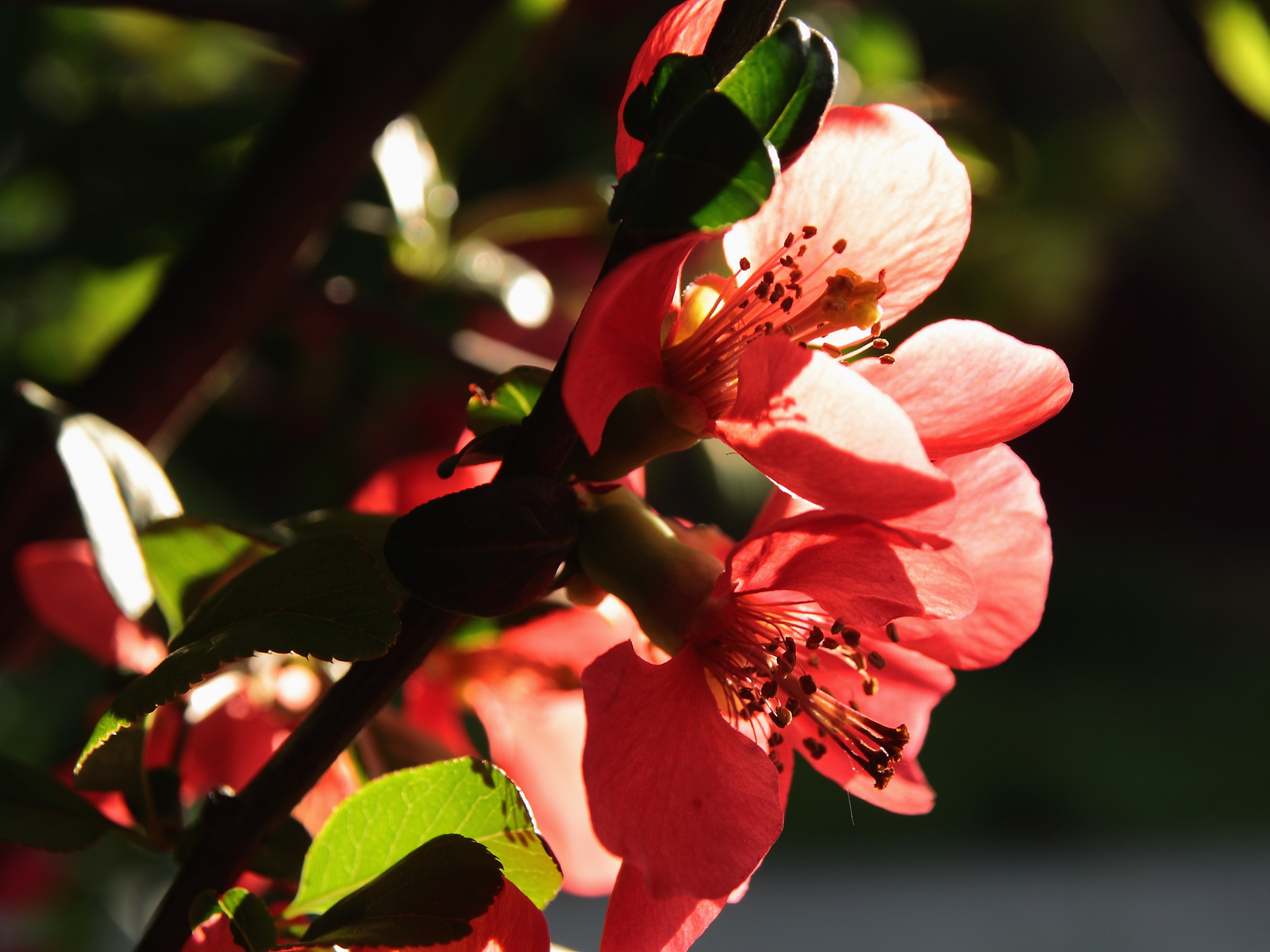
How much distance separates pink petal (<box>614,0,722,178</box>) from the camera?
0.33 meters

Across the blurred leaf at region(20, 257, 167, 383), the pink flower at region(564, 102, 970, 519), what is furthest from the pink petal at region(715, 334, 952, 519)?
the blurred leaf at region(20, 257, 167, 383)

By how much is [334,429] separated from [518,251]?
0.28 m

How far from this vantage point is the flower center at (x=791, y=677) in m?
0.40

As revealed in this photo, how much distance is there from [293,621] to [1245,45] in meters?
0.96

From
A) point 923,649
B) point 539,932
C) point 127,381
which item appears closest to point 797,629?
point 923,649

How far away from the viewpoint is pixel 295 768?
1.13 feet

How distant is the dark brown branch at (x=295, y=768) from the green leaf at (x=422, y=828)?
0.12 feet

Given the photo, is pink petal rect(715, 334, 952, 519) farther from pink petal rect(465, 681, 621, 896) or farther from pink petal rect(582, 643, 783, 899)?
pink petal rect(465, 681, 621, 896)

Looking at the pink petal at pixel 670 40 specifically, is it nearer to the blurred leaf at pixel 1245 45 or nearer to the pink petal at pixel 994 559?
the pink petal at pixel 994 559

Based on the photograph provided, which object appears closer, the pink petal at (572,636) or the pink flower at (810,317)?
the pink flower at (810,317)

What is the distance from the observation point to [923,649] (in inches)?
16.4

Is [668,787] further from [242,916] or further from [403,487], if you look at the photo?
[403,487]

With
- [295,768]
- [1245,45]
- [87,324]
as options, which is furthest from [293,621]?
[1245,45]

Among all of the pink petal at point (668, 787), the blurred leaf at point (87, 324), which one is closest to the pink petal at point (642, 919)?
the pink petal at point (668, 787)
